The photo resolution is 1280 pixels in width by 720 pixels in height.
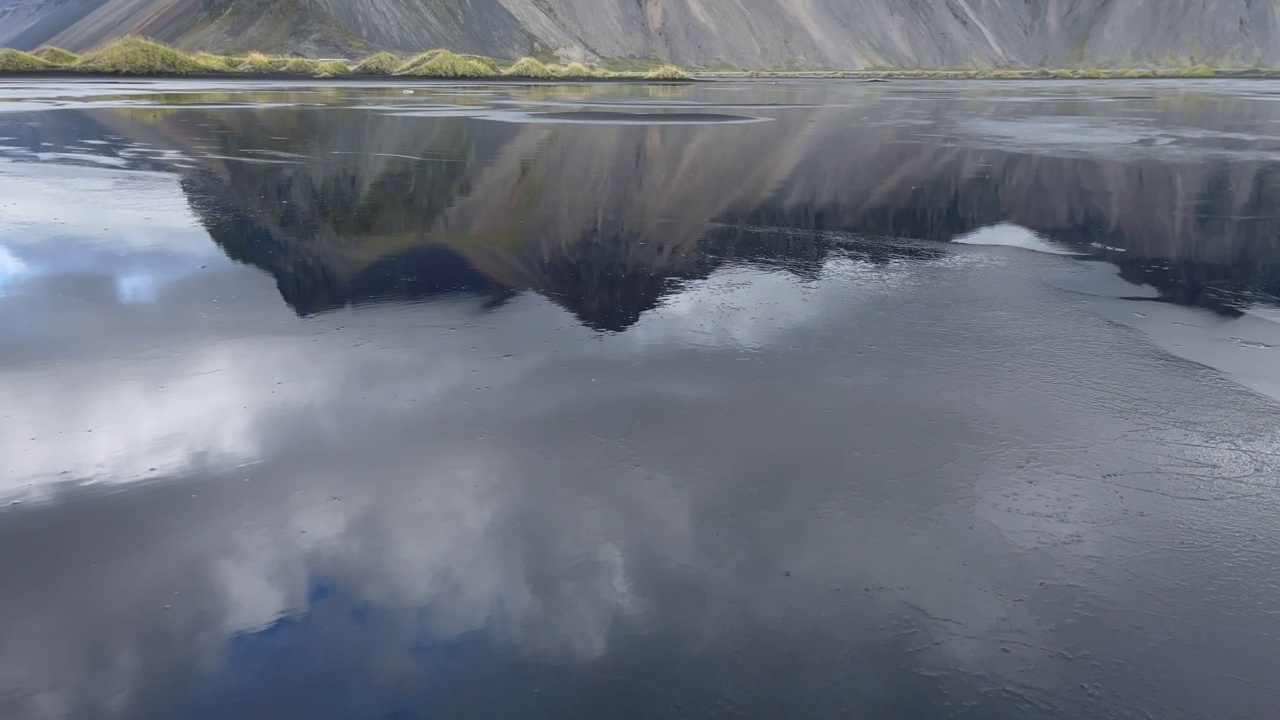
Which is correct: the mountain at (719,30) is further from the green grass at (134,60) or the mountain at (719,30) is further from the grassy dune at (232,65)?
the green grass at (134,60)

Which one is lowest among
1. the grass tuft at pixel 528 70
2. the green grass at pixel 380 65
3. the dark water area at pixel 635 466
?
the dark water area at pixel 635 466

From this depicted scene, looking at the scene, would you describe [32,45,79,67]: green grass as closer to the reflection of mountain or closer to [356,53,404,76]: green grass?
[356,53,404,76]: green grass

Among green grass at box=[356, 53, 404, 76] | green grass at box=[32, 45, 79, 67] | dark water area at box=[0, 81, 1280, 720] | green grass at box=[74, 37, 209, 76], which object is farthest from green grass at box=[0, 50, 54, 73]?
dark water area at box=[0, 81, 1280, 720]

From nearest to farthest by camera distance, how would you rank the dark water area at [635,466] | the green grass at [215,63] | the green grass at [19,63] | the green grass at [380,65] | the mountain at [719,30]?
the dark water area at [635,466] < the green grass at [19,63] < the green grass at [215,63] < the green grass at [380,65] < the mountain at [719,30]

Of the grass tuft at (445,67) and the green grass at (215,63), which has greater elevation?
the green grass at (215,63)

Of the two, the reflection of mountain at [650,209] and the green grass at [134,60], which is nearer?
the reflection of mountain at [650,209]

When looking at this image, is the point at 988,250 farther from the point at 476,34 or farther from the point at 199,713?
the point at 476,34

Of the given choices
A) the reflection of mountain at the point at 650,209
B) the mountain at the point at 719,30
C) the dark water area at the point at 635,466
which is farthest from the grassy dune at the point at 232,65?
the dark water area at the point at 635,466
